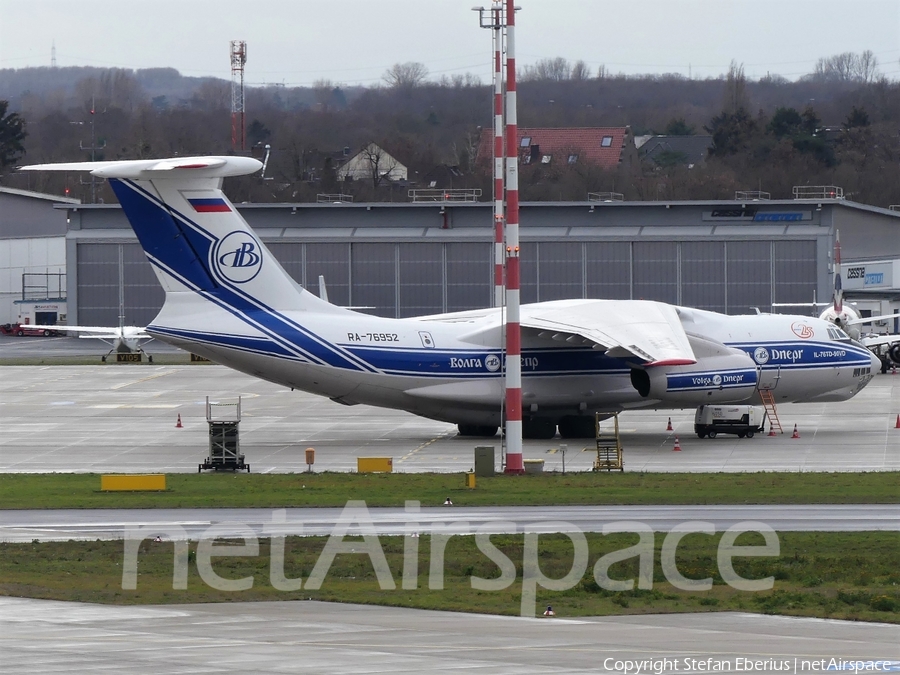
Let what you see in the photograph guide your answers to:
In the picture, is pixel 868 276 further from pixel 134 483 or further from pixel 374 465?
pixel 134 483

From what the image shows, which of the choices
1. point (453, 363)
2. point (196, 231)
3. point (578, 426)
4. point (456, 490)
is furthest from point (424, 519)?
point (578, 426)

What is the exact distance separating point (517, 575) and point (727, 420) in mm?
23806

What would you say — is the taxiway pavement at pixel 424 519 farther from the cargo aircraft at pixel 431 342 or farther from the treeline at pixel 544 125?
the treeline at pixel 544 125

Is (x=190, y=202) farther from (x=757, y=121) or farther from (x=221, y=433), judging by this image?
(x=757, y=121)

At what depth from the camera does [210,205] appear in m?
37.4

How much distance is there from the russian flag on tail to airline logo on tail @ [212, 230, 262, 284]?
2.54ft

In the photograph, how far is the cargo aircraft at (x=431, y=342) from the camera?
37219 millimetres

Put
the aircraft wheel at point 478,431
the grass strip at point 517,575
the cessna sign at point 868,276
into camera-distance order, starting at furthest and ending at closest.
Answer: the cessna sign at point 868,276 → the aircraft wheel at point 478,431 → the grass strip at point 517,575

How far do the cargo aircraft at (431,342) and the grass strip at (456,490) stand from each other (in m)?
6.49

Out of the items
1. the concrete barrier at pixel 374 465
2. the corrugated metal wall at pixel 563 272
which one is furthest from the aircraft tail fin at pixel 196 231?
the corrugated metal wall at pixel 563 272

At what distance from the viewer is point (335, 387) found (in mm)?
38969

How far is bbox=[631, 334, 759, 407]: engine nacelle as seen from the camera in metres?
39.4

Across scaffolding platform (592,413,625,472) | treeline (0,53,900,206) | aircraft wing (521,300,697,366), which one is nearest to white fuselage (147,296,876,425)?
aircraft wing (521,300,697,366)

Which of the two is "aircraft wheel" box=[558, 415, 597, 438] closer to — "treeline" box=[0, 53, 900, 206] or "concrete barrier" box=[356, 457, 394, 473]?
"concrete barrier" box=[356, 457, 394, 473]
